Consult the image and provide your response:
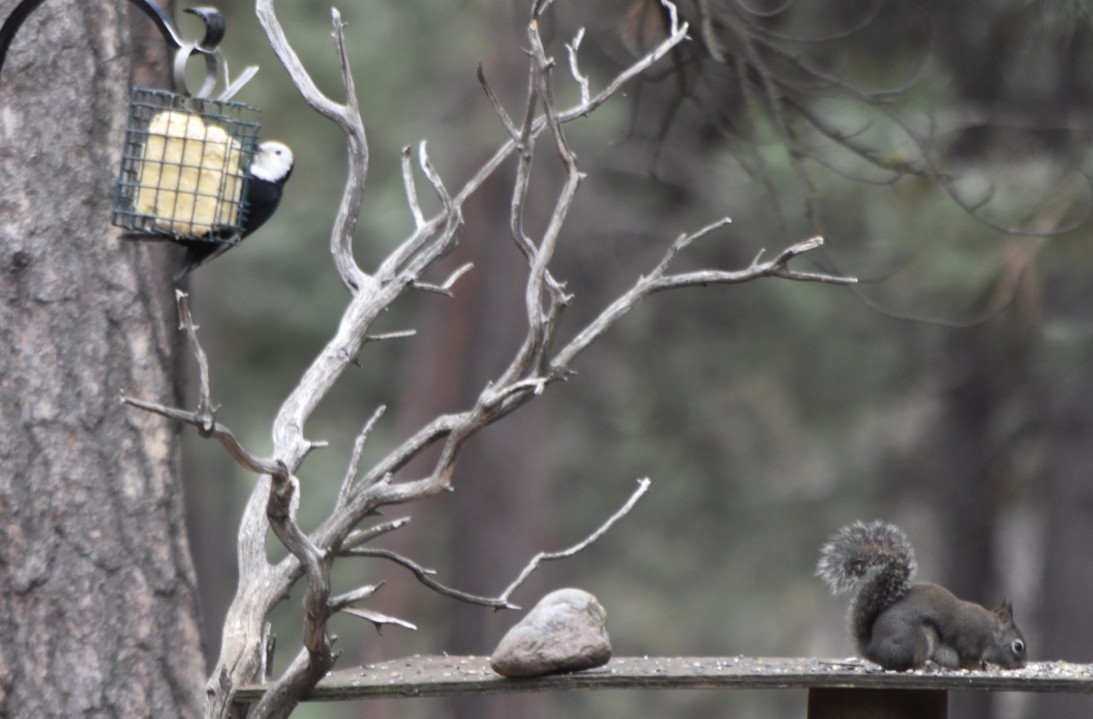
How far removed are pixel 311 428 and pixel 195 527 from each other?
3.58m

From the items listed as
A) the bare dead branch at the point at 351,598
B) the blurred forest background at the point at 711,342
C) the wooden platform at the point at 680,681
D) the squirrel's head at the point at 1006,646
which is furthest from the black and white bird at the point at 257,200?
the squirrel's head at the point at 1006,646

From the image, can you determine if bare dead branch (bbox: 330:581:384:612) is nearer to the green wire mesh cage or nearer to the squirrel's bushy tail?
the green wire mesh cage

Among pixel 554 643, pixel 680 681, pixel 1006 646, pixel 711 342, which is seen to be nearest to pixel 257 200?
pixel 554 643

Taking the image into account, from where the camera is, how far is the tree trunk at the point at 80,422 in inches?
125

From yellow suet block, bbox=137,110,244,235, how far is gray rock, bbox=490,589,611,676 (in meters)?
1.08

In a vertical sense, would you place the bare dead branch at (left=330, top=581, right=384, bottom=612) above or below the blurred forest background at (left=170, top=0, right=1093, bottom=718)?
below

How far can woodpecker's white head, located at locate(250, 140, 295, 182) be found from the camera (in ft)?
11.0

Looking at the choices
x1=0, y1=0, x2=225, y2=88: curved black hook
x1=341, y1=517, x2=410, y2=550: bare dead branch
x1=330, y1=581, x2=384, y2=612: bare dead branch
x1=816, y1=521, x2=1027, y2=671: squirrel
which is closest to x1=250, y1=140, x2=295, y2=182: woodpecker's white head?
x1=0, y1=0, x2=225, y2=88: curved black hook

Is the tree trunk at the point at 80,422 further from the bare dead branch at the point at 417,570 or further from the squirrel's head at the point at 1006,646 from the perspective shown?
the squirrel's head at the point at 1006,646

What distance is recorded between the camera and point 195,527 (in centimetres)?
993

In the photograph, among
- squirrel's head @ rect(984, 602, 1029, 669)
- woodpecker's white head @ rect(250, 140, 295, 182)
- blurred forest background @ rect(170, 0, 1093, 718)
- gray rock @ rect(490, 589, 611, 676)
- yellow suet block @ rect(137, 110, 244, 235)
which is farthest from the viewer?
blurred forest background @ rect(170, 0, 1093, 718)

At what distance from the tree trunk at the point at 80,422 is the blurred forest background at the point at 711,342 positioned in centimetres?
152

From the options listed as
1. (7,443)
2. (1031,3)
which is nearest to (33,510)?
(7,443)

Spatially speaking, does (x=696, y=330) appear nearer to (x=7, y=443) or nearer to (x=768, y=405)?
(x=768, y=405)
